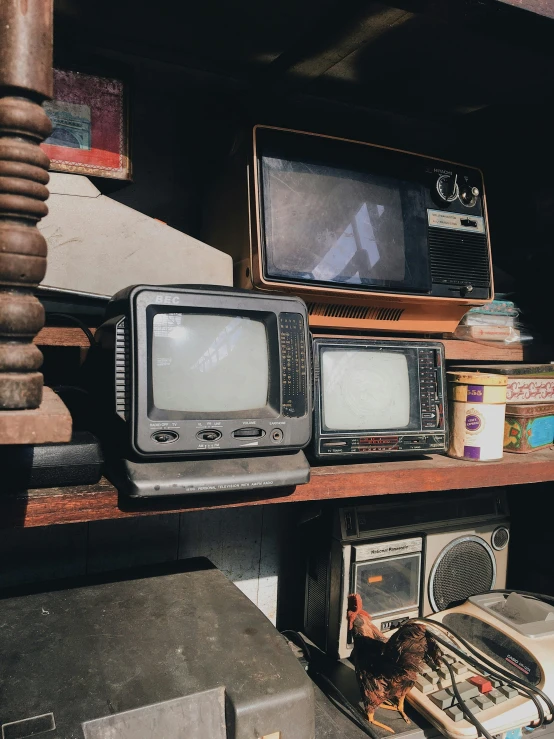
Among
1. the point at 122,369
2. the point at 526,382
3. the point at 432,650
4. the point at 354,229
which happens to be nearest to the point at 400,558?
the point at 432,650

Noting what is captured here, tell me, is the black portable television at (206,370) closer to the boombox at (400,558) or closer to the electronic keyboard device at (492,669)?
the boombox at (400,558)

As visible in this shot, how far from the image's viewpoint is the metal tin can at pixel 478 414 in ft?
4.43

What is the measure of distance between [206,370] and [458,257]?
2.37 feet

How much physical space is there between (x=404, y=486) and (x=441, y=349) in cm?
32

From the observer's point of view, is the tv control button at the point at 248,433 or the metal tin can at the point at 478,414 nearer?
the tv control button at the point at 248,433

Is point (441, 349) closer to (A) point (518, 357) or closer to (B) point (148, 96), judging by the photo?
(A) point (518, 357)

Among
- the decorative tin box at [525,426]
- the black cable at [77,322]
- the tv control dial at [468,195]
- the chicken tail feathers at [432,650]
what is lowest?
the chicken tail feathers at [432,650]

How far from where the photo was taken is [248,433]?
1.03 m

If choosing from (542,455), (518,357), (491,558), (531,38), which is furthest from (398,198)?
(491,558)

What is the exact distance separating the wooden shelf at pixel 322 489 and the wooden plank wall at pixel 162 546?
531mm

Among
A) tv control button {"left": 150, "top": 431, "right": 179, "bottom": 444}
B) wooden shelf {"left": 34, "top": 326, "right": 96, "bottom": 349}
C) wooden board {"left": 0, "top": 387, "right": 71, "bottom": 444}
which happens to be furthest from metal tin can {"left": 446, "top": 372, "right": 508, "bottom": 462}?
wooden board {"left": 0, "top": 387, "right": 71, "bottom": 444}

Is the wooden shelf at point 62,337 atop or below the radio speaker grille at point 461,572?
atop

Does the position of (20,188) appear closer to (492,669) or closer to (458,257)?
(458,257)

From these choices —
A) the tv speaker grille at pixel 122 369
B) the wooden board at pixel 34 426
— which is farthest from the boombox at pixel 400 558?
the wooden board at pixel 34 426
